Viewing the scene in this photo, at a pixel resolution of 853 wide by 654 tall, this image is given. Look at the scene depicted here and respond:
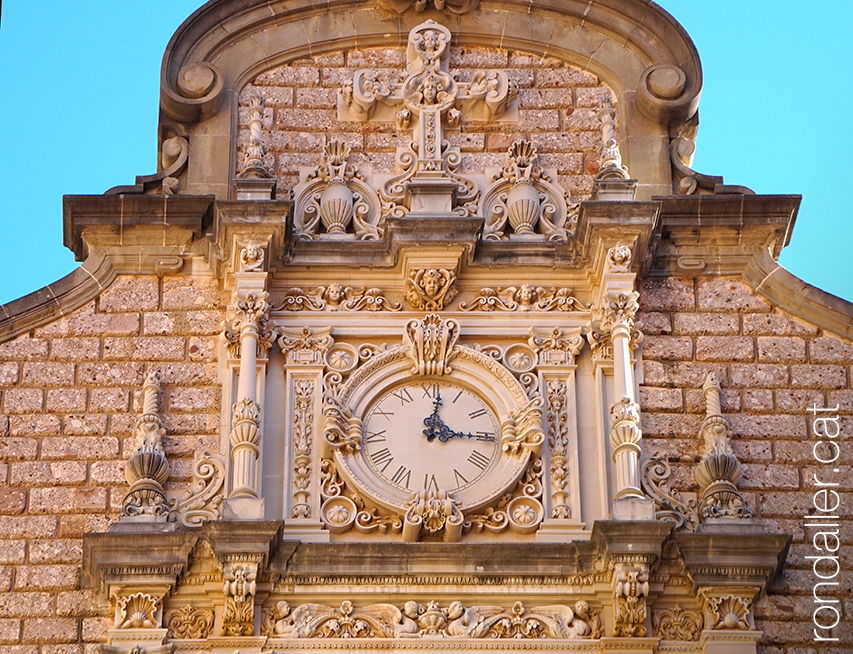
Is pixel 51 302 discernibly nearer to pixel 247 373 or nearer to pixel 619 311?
pixel 247 373

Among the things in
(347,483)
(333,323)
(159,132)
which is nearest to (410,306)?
(333,323)

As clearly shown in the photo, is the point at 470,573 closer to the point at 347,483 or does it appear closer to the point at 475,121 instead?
the point at 347,483

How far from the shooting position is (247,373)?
1535 cm

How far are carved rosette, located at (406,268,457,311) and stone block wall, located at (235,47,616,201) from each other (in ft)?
4.09

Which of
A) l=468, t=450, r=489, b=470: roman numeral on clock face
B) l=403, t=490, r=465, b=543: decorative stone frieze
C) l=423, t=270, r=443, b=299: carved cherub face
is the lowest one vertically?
l=403, t=490, r=465, b=543: decorative stone frieze

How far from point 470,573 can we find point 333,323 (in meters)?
2.48

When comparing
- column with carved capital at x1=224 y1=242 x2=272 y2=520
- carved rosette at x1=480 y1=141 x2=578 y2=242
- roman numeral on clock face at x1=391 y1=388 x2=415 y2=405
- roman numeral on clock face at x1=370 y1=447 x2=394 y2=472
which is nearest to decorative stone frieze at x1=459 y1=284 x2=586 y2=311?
carved rosette at x1=480 y1=141 x2=578 y2=242

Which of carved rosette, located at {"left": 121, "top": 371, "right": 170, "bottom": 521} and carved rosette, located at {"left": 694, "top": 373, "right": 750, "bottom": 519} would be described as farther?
carved rosette, located at {"left": 694, "top": 373, "right": 750, "bottom": 519}

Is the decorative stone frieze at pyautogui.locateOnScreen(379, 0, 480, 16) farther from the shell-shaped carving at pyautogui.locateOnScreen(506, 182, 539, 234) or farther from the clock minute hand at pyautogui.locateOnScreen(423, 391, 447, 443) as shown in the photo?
the clock minute hand at pyautogui.locateOnScreen(423, 391, 447, 443)

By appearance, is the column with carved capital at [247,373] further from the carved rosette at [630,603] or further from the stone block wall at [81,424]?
the carved rosette at [630,603]

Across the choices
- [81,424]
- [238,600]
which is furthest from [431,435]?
[81,424]

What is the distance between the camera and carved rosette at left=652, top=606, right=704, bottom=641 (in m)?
14.5

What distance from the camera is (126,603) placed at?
14445 millimetres

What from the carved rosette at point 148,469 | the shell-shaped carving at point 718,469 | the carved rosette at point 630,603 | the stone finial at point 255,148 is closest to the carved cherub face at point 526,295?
the shell-shaped carving at point 718,469
